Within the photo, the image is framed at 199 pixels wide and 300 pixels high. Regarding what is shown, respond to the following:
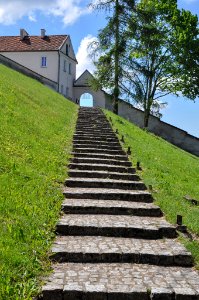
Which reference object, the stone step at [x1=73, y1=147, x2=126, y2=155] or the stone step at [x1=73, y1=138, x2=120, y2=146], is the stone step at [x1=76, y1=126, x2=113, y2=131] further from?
the stone step at [x1=73, y1=147, x2=126, y2=155]

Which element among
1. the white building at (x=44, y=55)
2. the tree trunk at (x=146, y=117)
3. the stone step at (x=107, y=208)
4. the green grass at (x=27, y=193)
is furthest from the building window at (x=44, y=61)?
the stone step at (x=107, y=208)

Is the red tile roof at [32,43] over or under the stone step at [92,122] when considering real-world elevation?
over

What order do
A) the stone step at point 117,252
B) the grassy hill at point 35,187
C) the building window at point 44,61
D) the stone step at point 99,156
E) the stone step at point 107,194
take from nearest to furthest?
the grassy hill at point 35,187 < the stone step at point 117,252 < the stone step at point 107,194 < the stone step at point 99,156 < the building window at point 44,61

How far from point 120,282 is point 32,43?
5111 cm

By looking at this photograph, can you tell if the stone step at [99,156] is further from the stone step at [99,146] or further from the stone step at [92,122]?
the stone step at [92,122]

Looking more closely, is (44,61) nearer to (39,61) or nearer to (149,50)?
(39,61)

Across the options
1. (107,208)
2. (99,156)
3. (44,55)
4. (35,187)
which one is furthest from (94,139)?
(44,55)

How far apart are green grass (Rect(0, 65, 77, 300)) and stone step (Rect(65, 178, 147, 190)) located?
349 mm

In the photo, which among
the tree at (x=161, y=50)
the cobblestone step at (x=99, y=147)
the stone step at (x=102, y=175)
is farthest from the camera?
the tree at (x=161, y=50)

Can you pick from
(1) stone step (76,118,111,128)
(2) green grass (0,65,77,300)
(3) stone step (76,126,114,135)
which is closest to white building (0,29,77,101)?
(1) stone step (76,118,111,128)

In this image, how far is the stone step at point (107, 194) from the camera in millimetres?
9617

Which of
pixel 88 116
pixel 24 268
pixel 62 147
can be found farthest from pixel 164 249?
pixel 88 116

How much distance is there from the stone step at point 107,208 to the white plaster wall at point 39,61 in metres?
43.2

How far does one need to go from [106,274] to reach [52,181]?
14.8ft
